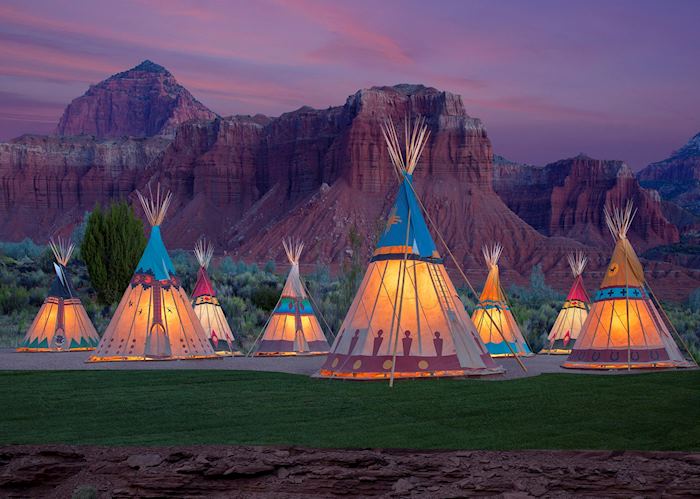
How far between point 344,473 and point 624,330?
1003 centimetres

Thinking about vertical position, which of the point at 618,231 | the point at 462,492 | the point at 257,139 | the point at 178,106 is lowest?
the point at 462,492

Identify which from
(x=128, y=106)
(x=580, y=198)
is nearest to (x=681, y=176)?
(x=580, y=198)

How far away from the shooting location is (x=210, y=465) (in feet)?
20.9

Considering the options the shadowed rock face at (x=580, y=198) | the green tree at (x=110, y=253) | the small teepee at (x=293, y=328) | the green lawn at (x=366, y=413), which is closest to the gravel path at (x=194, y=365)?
the green lawn at (x=366, y=413)

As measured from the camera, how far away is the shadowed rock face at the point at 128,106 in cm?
16562

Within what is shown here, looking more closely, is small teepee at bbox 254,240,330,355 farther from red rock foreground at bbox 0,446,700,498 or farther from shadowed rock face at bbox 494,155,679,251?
shadowed rock face at bbox 494,155,679,251

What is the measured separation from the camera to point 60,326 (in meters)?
20.7

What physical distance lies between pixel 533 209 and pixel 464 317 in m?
81.7

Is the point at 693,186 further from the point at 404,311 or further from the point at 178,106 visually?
the point at 404,311

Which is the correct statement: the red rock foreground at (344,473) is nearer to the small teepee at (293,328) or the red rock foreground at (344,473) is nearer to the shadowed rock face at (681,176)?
the small teepee at (293,328)

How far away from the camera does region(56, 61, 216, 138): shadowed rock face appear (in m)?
166

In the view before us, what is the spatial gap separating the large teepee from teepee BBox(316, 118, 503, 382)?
3365 millimetres

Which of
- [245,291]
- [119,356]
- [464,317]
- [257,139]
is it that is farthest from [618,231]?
[257,139]

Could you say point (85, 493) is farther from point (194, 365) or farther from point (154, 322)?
point (154, 322)
